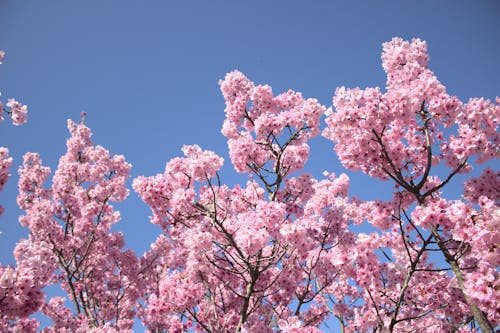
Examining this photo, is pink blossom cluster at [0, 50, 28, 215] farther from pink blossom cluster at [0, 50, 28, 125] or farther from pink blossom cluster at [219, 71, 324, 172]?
pink blossom cluster at [219, 71, 324, 172]

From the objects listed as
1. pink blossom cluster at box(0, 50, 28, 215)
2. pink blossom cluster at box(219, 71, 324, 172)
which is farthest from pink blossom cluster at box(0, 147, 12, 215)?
pink blossom cluster at box(219, 71, 324, 172)

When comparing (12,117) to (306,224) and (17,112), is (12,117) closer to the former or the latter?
(17,112)

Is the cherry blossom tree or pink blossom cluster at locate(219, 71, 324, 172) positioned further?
pink blossom cluster at locate(219, 71, 324, 172)

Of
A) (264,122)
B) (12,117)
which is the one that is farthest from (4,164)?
(264,122)

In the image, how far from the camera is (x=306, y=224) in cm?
941

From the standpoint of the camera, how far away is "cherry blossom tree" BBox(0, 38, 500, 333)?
6621 millimetres

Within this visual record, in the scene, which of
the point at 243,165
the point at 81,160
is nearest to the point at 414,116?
the point at 243,165

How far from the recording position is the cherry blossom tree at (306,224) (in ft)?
21.7

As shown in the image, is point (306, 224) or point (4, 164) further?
point (306, 224)

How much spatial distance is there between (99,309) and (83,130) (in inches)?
302

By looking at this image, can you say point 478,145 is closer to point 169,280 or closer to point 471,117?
point 471,117

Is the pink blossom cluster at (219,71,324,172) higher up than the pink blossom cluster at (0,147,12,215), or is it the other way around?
the pink blossom cluster at (219,71,324,172)

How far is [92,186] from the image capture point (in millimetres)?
13859

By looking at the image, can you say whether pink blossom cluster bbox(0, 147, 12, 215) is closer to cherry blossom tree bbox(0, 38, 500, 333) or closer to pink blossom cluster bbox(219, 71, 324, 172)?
cherry blossom tree bbox(0, 38, 500, 333)
